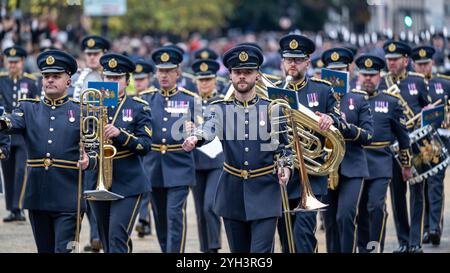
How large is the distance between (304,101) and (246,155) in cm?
156

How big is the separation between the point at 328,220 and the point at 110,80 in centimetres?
257

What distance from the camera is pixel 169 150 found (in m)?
15.9

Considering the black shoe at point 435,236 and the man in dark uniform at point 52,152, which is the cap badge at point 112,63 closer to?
the man in dark uniform at point 52,152

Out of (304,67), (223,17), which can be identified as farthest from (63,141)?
(223,17)

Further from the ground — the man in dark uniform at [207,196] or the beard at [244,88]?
the beard at [244,88]

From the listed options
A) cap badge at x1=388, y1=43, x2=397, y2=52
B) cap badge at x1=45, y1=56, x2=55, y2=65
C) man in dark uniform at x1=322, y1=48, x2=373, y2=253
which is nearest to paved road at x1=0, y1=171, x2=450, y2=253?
man in dark uniform at x1=322, y1=48, x2=373, y2=253

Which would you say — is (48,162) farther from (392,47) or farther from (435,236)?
(435,236)

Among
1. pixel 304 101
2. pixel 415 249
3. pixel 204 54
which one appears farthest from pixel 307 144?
pixel 204 54

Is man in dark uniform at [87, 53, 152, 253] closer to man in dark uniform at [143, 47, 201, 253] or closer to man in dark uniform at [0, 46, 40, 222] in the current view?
man in dark uniform at [143, 47, 201, 253]

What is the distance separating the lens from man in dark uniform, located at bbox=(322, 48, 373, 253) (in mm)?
14773

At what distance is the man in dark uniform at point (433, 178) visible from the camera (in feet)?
57.3

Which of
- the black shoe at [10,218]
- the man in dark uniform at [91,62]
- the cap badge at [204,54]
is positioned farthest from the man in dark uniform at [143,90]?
the cap badge at [204,54]

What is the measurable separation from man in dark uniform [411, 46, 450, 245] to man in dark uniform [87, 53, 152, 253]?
14.9 ft

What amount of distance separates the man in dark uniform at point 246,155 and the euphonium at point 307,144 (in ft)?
0.47
